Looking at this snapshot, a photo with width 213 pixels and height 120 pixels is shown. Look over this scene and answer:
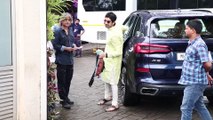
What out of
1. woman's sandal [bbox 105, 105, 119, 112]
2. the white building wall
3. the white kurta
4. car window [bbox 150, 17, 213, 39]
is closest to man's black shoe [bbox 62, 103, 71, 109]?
woman's sandal [bbox 105, 105, 119, 112]

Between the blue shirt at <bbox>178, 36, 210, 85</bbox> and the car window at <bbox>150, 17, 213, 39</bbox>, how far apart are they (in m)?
1.47

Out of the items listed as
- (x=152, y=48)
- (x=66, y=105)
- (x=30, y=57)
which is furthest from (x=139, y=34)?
(x=30, y=57)

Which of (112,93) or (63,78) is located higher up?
(63,78)

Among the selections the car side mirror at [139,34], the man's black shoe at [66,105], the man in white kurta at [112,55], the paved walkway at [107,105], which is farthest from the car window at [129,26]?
the man's black shoe at [66,105]

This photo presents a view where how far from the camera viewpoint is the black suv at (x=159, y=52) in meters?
6.72

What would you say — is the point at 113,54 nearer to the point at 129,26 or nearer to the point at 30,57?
the point at 129,26

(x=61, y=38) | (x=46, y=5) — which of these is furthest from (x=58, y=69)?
(x=46, y=5)

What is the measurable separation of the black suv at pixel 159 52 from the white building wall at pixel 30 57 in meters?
1.76

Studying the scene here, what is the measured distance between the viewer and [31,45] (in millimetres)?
5680

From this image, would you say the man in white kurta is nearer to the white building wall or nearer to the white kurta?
the white kurta

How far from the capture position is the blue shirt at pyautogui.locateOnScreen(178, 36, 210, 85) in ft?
17.9

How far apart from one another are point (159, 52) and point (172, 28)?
655mm

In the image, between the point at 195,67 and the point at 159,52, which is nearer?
the point at 195,67

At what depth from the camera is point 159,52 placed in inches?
265
